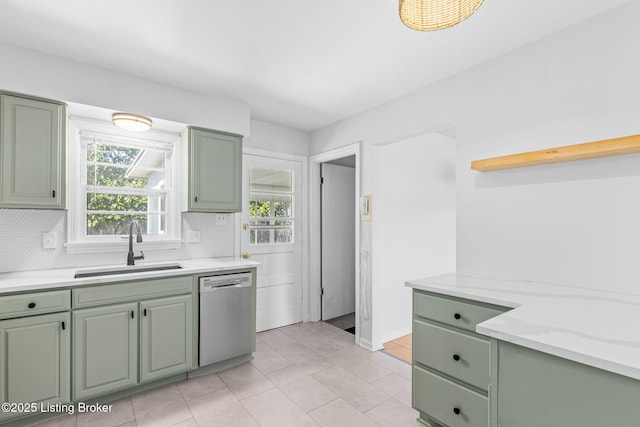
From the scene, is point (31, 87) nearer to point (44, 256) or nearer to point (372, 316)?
point (44, 256)

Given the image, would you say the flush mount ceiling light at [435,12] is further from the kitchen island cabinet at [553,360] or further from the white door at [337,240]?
the white door at [337,240]

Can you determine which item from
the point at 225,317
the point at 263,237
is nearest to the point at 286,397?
the point at 225,317

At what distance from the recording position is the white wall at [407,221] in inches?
131

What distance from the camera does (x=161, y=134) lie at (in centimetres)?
298

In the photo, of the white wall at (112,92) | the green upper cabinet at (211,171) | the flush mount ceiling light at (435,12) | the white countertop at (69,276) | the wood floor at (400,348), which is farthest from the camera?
the wood floor at (400,348)

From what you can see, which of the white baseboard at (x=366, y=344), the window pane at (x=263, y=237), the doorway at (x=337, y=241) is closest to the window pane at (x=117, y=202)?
the window pane at (x=263, y=237)

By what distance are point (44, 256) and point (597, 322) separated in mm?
3431

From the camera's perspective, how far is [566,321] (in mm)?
1197

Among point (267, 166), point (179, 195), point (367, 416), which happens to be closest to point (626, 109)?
point (367, 416)

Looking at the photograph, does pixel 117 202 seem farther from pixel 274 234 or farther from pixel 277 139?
pixel 277 139

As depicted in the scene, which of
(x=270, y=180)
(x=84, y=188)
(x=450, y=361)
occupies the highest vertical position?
(x=270, y=180)

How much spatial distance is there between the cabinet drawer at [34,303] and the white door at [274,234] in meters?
1.72

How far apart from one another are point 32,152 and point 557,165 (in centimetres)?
351

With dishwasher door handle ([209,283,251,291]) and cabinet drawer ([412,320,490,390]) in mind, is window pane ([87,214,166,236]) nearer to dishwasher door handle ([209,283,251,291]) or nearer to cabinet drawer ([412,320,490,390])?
dishwasher door handle ([209,283,251,291])
